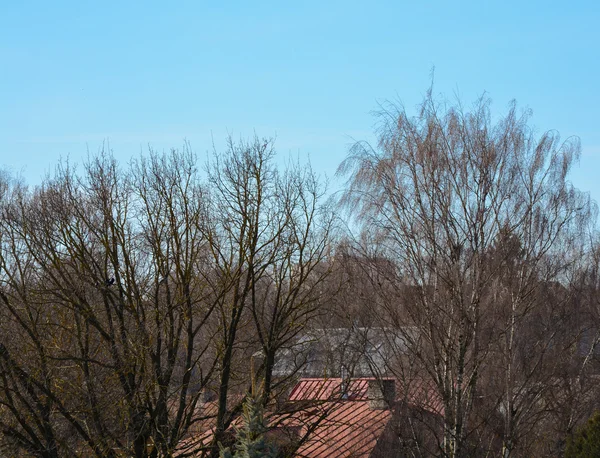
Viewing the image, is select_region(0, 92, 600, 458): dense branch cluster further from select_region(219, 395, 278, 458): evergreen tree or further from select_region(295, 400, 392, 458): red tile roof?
select_region(219, 395, 278, 458): evergreen tree

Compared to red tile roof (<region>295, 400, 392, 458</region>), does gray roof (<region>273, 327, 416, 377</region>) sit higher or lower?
higher

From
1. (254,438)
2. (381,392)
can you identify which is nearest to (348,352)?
(381,392)

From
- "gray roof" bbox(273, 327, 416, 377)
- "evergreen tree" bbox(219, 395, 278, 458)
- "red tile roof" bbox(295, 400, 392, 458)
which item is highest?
"gray roof" bbox(273, 327, 416, 377)

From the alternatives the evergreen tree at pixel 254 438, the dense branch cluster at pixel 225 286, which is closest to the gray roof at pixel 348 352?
the dense branch cluster at pixel 225 286

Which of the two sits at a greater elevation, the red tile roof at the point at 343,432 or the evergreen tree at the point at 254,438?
the evergreen tree at the point at 254,438

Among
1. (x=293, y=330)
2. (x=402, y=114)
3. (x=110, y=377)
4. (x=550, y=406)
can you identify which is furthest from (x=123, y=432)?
(x=550, y=406)

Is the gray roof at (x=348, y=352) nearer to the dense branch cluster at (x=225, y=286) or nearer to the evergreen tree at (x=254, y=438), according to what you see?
the dense branch cluster at (x=225, y=286)

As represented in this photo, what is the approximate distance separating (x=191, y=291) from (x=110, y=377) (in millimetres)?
2565

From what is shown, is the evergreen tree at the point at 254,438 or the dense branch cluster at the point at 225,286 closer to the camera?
the evergreen tree at the point at 254,438

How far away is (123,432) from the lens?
58.0 feet

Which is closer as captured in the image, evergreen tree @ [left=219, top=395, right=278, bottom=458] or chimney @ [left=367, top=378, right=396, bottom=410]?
evergreen tree @ [left=219, top=395, right=278, bottom=458]

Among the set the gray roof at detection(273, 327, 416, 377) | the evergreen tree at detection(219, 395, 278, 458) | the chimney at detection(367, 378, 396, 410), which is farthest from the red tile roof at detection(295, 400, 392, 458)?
the evergreen tree at detection(219, 395, 278, 458)

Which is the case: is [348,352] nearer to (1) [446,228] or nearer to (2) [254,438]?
(1) [446,228]

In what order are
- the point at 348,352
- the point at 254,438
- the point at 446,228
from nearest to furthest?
the point at 254,438 < the point at 446,228 < the point at 348,352
